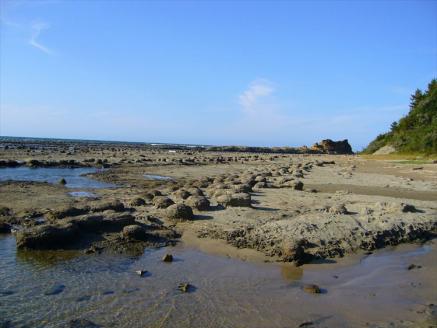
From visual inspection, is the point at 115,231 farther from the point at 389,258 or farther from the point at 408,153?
the point at 408,153

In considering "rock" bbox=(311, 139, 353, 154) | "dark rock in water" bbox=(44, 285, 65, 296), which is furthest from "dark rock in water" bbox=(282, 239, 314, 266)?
"rock" bbox=(311, 139, 353, 154)

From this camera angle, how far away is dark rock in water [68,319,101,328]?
209 inches

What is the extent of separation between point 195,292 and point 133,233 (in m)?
3.26

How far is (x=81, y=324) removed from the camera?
17.5 ft

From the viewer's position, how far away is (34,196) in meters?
15.1

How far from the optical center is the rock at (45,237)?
8539 millimetres

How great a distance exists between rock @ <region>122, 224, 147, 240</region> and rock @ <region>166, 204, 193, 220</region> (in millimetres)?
1891

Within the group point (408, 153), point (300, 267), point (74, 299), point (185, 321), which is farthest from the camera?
point (408, 153)

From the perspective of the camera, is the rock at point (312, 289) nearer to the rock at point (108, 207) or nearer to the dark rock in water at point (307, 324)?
the dark rock in water at point (307, 324)

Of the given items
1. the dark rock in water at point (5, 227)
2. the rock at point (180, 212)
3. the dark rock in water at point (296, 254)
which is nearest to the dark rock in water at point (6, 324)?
the dark rock in water at point (296, 254)

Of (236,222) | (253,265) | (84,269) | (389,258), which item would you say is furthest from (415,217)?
(84,269)

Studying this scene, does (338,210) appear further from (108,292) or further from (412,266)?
(108,292)

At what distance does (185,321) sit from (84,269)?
2.85 m

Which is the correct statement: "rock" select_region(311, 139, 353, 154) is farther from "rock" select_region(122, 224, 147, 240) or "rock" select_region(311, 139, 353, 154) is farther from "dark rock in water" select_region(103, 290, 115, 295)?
"dark rock in water" select_region(103, 290, 115, 295)
